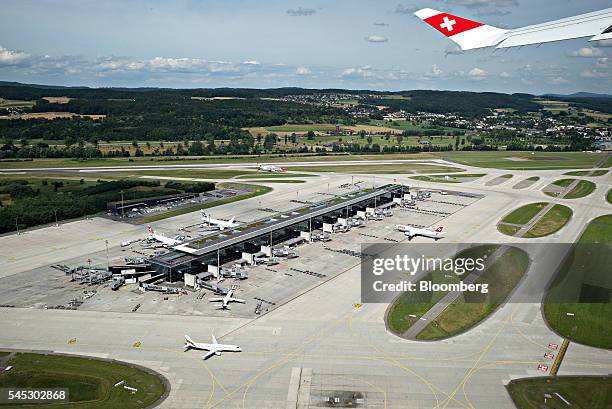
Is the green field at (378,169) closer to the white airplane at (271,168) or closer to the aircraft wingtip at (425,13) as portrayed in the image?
the white airplane at (271,168)

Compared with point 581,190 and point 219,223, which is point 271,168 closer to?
point 219,223

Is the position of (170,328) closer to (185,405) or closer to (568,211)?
(185,405)

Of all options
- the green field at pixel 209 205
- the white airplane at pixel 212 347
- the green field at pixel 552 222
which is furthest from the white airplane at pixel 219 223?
the green field at pixel 552 222

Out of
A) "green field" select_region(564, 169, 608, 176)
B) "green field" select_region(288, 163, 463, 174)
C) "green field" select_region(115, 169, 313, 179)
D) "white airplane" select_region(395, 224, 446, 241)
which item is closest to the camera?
"white airplane" select_region(395, 224, 446, 241)

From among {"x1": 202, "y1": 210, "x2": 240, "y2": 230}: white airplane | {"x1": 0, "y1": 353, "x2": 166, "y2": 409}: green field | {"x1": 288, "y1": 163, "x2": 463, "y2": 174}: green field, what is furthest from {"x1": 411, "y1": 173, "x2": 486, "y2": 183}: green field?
{"x1": 0, "y1": 353, "x2": 166, "y2": 409}: green field

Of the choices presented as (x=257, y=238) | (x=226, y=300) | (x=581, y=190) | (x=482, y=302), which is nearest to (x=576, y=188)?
(x=581, y=190)

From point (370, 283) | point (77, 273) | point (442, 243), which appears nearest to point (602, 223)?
point (442, 243)

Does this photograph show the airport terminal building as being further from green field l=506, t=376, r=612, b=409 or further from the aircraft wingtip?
the aircraft wingtip
